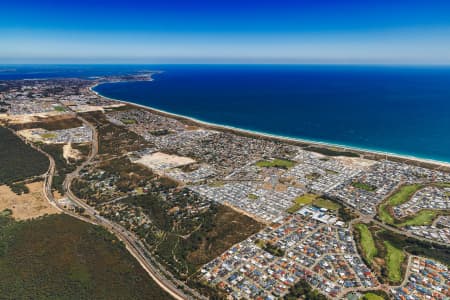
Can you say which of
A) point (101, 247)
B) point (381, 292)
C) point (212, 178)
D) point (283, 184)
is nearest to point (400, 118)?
point (283, 184)

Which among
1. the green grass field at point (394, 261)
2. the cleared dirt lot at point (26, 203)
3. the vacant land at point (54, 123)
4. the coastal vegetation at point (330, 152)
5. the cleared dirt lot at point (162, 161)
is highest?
the vacant land at point (54, 123)

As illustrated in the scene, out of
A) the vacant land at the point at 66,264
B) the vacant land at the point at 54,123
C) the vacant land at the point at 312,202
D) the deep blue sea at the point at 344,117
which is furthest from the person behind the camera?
the vacant land at the point at 54,123

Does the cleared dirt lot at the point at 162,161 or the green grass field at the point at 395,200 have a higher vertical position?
the cleared dirt lot at the point at 162,161

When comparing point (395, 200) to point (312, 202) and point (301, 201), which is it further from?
point (301, 201)

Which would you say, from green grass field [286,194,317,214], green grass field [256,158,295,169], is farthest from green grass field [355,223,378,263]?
green grass field [256,158,295,169]

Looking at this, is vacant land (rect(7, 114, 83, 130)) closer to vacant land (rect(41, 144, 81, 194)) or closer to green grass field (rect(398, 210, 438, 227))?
vacant land (rect(41, 144, 81, 194))

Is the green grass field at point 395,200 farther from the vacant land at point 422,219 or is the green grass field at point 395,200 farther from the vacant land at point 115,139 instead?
the vacant land at point 115,139

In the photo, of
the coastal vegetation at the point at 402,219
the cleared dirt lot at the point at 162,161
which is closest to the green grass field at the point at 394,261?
the coastal vegetation at the point at 402,219
